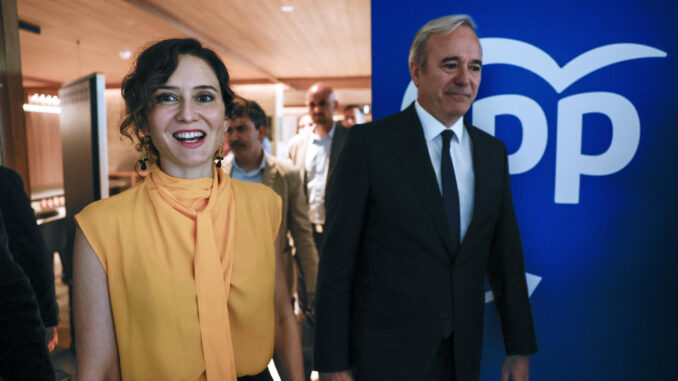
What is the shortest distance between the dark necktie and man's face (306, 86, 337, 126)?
2.48 meters

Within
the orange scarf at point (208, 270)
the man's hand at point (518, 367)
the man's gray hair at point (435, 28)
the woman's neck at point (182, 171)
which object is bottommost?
the man's hand at point (518, 367)

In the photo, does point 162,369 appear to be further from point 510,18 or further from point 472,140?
point 510,18

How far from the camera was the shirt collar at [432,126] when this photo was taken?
1492mm

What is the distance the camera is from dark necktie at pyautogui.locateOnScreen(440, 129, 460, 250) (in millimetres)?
1420

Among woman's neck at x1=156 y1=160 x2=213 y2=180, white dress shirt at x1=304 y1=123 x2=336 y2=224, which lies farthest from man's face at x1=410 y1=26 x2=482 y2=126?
white dress shirt at x1=304 y1=123 x2=336 y2=224

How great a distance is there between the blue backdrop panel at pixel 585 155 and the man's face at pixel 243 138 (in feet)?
3.97

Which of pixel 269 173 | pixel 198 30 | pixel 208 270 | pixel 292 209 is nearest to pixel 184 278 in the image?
pixel 208 270

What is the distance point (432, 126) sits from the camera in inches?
58.8

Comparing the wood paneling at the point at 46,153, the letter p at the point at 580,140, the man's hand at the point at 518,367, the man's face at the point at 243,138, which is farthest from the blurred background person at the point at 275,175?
the wood paneling at the point at 46,153

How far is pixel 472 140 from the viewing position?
1533mm

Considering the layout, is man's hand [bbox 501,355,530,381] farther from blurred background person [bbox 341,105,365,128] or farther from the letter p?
blurred background person [bbox 341,105,365,128]

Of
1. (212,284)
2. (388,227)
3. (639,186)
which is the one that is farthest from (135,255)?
(639,186)

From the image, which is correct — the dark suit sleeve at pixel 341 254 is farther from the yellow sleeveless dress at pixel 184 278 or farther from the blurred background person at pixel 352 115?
the blurred background person at pixel 352 115

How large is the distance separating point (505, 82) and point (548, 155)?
36 cm
